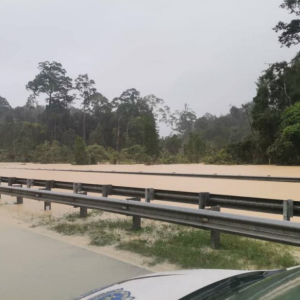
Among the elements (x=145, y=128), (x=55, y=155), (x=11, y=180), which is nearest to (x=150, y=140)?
(x=145, y=128)

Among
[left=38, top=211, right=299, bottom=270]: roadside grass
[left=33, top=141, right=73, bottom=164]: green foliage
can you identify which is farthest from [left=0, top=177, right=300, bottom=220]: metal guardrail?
[left=33, top=141, right=73, bottom=164]: green foliage

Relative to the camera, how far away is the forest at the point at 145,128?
32.1 metres

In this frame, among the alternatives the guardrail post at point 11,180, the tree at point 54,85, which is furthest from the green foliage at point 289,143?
the tree at point 54,85

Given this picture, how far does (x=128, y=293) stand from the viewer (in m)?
2.16

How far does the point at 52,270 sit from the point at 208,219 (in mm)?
2165

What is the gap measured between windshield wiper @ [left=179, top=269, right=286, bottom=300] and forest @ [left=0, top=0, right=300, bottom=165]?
90.5 feet

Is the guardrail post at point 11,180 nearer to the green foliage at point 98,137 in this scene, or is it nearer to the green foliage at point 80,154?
the green foliage at point 80,154

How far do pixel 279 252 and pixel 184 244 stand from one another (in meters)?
1.41

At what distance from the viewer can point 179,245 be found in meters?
5.38

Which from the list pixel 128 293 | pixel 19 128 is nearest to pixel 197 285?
pixel 128 293

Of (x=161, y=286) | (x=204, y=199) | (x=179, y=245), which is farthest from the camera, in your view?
(x=204, y=199)

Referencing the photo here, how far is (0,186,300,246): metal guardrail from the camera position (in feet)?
12.2

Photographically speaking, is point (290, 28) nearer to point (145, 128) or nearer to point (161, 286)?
point (145, 128)

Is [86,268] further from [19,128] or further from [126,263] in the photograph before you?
[19,128]
